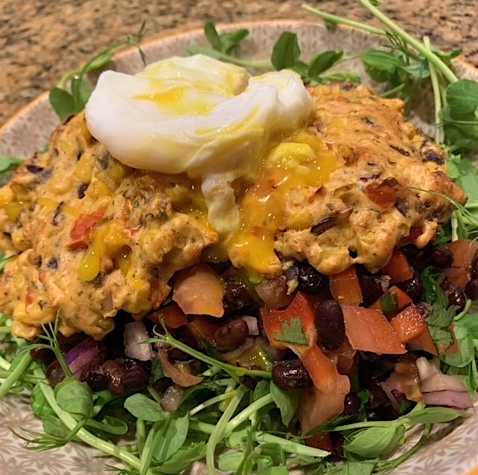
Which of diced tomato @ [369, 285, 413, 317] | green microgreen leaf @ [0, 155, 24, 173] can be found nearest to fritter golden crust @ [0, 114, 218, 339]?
diced tomato @ [369, 285, 413, 317]

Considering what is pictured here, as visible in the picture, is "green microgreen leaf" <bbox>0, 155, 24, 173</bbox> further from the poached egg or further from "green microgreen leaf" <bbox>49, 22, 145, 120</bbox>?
the poached egg

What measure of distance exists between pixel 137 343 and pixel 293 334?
1.82 ft

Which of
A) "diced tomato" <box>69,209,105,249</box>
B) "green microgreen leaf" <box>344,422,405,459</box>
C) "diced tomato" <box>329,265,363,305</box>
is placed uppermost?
"diced tomato" <box>69,209,105,249</box>

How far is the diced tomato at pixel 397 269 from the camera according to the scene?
2133 mm

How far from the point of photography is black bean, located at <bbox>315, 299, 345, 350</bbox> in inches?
77.4

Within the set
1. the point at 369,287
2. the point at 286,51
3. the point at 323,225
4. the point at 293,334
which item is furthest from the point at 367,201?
the point at 286,51

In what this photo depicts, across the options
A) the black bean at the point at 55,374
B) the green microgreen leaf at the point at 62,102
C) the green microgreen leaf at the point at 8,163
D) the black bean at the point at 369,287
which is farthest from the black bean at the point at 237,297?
the green microgreen leaf at the point at 62,102

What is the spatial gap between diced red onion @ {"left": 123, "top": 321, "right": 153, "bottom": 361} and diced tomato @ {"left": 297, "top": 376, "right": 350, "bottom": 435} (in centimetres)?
55

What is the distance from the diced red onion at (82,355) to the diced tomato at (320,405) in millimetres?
742

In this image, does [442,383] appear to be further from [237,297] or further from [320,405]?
[237,297]

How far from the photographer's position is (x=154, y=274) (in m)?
2.10

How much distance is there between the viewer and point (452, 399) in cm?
202

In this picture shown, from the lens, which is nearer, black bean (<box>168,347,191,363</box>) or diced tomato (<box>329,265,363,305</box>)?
diced tomato (<box>329,265,363,305</box>)

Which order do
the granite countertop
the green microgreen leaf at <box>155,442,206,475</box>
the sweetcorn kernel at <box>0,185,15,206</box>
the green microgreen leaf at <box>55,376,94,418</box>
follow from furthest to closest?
1. the granite countertop
2. the sweetcorn kernel at <box>0,185,15,206</box>
3. the green microgreen leaf at <box>55,376,94,418</box>
4. the green microgreen leaf at <box>155,442,206,475</box>
